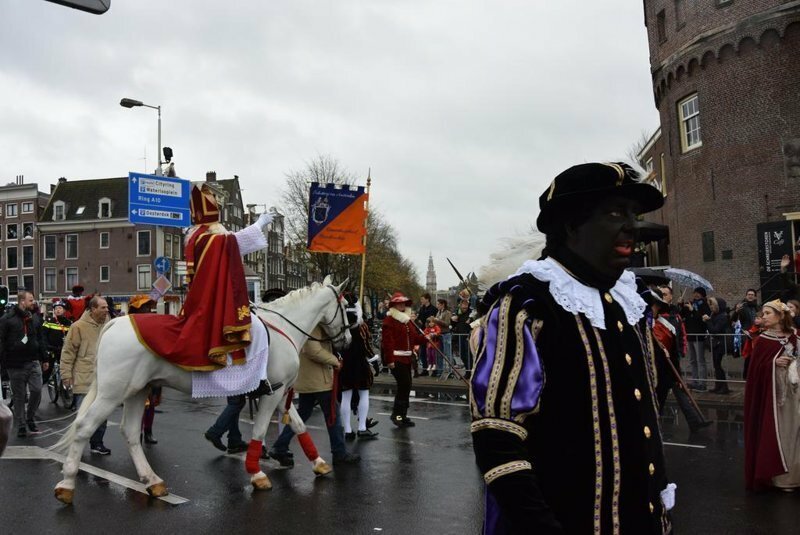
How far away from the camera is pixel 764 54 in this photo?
22047 millimetres

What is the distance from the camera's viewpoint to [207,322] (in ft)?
22.0

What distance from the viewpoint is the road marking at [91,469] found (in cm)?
681

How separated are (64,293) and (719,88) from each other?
179 feet

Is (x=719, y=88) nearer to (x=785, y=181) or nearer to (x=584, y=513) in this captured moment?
(x=785, y=181)

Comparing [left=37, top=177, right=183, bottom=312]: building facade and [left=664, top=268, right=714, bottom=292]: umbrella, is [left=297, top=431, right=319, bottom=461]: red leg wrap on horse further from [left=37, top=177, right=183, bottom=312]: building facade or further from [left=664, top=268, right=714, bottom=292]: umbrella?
[left=37, top=177, right=183, bottom=312]: building facade

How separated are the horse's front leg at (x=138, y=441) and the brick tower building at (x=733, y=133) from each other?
721 inches

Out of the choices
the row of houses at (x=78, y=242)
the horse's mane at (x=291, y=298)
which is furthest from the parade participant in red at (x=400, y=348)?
the row of houses at (x=78, y=242)

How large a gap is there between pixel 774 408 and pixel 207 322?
18.1 feet

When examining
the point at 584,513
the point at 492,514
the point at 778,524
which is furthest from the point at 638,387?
the point at 778,524

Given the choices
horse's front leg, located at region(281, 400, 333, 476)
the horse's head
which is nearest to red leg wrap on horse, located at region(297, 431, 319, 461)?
horse's front leg, located at region(281, 400, 333, 476)

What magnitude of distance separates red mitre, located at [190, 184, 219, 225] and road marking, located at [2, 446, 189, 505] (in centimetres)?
272

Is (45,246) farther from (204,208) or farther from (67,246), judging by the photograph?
(204,208)

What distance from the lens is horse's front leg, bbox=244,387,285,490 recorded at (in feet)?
23.1

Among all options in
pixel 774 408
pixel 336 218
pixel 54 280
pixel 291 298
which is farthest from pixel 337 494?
pixel 54 280
